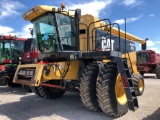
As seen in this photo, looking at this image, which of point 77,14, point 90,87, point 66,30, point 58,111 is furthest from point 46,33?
point 58,111

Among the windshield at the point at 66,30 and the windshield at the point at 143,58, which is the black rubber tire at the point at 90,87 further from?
the windshield at the point at 143,58

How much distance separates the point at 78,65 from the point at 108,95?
1708 mm

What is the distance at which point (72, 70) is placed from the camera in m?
6.81

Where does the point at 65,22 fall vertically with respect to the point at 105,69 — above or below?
above

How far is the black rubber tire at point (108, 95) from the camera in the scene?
556 centimetres

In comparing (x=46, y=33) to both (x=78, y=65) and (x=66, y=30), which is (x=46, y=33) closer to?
(x=66, y=30)

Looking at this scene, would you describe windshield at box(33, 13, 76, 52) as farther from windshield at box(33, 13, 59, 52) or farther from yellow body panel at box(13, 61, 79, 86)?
yellow body panel at box(13, 61, 79, 86)

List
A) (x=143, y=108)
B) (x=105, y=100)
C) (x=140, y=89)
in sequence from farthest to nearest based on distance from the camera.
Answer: (x=140, y=89)
(x=143, y=108)
(x=105, y=100)

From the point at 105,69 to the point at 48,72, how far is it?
1.69m

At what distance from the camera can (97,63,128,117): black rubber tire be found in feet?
18.2

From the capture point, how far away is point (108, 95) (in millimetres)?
5586

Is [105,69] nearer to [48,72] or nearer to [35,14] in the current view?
[48,72]

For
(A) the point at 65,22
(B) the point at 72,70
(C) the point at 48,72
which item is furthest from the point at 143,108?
(A) the point at 65,22

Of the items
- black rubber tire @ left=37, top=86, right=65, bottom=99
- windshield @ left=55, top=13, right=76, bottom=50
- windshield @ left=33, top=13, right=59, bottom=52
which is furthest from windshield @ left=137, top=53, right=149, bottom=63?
windshield @ left=33, top=13, right=59, bottom=52
